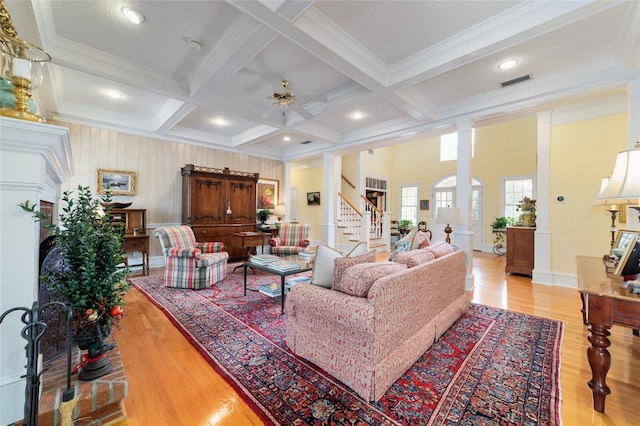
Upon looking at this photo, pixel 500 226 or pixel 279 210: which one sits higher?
pixel 279 210

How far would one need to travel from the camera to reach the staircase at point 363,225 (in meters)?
7.25

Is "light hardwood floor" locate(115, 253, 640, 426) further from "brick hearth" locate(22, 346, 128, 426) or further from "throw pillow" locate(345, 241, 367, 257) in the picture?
Result: "throw pillow" locate(345, 241, 367, 257)

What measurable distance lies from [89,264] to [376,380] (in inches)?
67.6

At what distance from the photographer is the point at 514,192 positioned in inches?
309

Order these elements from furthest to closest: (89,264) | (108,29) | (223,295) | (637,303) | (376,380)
→ (223,295), (108,29), (376,380), (637,303), (89,264)

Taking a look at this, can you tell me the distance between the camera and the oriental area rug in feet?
4.98

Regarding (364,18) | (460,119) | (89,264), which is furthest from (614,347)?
(89,264)

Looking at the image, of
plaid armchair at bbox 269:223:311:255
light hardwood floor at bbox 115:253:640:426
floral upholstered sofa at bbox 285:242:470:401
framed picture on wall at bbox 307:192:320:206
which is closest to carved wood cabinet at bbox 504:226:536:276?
light hardwood floor at bbox 115:253:640:426

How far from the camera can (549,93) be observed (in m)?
3.28

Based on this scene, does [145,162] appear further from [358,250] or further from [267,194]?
[358,250]

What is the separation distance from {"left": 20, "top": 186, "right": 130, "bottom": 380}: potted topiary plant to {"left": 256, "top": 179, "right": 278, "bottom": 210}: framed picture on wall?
18.0 feet

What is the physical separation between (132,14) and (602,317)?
4281 mm

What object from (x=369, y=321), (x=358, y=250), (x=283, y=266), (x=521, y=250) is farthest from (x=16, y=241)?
(x=521, y=250)

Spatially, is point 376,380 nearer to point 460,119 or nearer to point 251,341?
point 251,341
